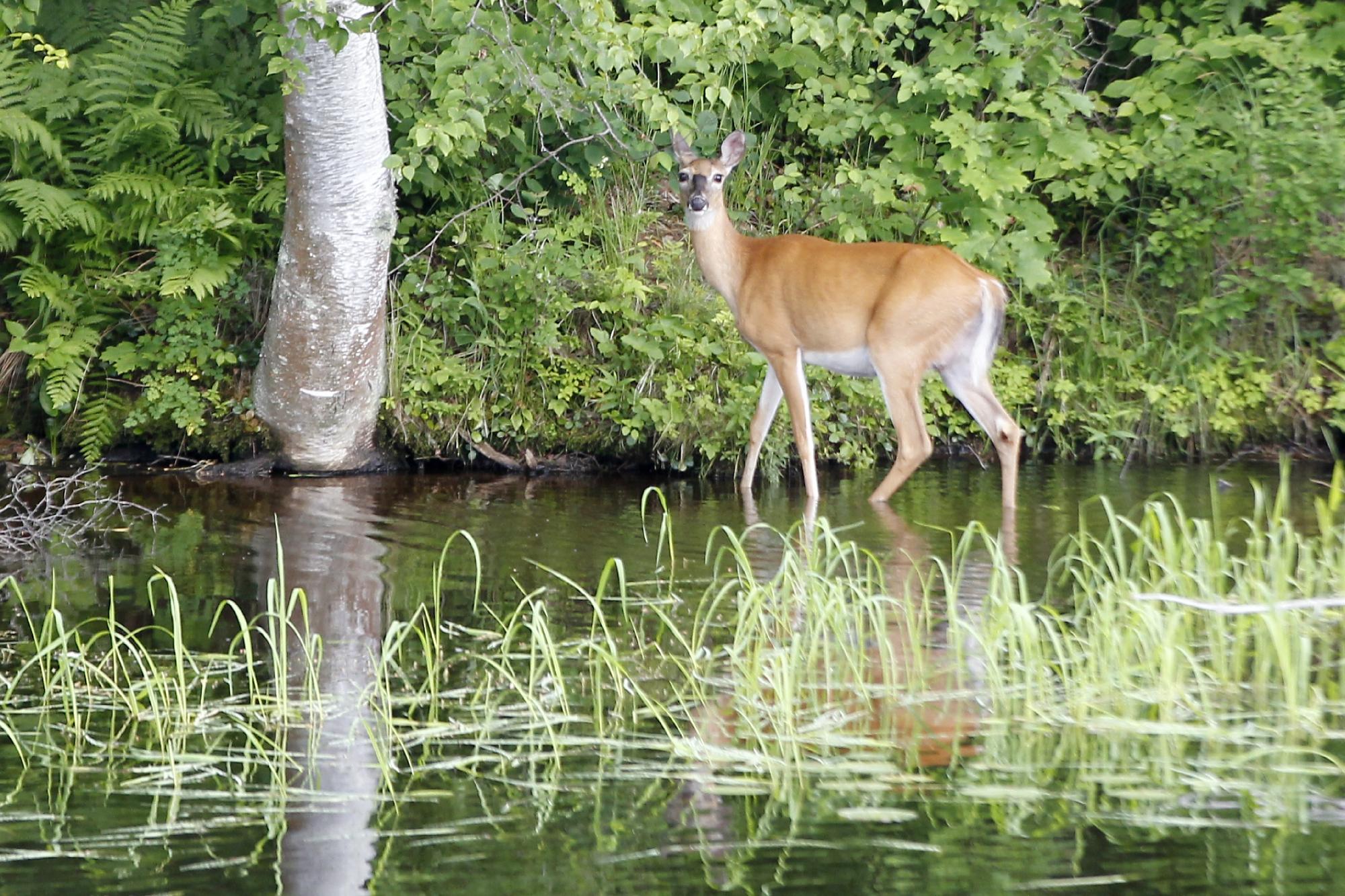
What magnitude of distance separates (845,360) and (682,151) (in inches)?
60.1

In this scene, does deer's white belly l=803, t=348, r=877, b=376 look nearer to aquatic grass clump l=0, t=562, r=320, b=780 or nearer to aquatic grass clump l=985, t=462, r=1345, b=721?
aquatic grass clump l=985, t=462, r=1345, b=721

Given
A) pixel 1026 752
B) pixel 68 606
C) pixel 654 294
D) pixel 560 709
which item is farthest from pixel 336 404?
pixel 1026 752

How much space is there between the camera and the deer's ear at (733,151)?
9.27 metres

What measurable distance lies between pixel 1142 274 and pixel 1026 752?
298 inches

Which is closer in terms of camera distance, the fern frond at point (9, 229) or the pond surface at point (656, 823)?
the pond surface at point (656, 823)

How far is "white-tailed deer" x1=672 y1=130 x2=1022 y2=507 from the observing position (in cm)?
861

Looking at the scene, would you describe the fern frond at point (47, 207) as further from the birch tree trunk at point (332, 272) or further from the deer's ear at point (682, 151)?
the deer's ear at point (682, 151)

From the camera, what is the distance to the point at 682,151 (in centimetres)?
938

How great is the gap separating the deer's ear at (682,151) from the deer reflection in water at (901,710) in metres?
4.05

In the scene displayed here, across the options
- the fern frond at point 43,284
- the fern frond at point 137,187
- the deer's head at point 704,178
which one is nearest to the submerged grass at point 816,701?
the deer's head at point 704,178

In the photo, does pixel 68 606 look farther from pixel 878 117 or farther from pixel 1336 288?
pixel 1336 288

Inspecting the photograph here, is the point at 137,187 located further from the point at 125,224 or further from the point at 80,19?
the point at 80,19

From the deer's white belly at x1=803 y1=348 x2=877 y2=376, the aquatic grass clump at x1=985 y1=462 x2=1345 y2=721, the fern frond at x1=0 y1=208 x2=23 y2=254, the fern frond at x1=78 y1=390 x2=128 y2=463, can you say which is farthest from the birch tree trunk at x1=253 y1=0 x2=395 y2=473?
the aquatic grass clump at x1=985 y1=462 x2=1345 y2=721

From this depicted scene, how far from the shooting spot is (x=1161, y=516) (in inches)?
187
